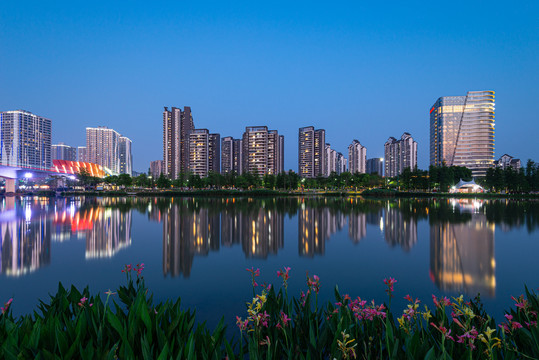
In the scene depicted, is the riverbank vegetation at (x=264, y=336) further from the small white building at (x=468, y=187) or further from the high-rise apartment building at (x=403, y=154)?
→ the high-rise apartment building at (x=403, y=154)

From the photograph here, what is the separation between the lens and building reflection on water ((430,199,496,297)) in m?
6.51

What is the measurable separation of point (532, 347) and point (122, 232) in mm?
14727

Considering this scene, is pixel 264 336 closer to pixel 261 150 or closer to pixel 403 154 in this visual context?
pixel 261 150

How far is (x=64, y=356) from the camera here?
241 centimetres

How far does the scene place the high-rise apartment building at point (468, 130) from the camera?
12469cm

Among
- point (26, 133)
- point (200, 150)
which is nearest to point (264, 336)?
point (200, 150)

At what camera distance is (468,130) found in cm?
12800

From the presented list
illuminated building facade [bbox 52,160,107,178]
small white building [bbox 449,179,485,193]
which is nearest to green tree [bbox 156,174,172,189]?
illuminated building facade [bbox 52,160,107,178]

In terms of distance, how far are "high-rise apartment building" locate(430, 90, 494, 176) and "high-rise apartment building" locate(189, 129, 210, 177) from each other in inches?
4348

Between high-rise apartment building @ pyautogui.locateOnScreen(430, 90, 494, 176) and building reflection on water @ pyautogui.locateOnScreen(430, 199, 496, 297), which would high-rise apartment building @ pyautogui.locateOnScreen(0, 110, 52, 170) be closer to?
building reflection on water @ pyautogui.locateOnScreen(430, 199, 496, 297)

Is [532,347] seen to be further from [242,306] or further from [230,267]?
[230,267]

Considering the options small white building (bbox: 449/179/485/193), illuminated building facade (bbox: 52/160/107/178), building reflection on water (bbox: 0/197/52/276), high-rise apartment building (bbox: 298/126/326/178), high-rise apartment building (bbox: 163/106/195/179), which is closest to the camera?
building reflection on water (bbox: 0/197/52/276)

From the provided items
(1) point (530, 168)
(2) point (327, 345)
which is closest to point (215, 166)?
(1) point (530, 168)

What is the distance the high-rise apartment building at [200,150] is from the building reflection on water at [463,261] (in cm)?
15009
